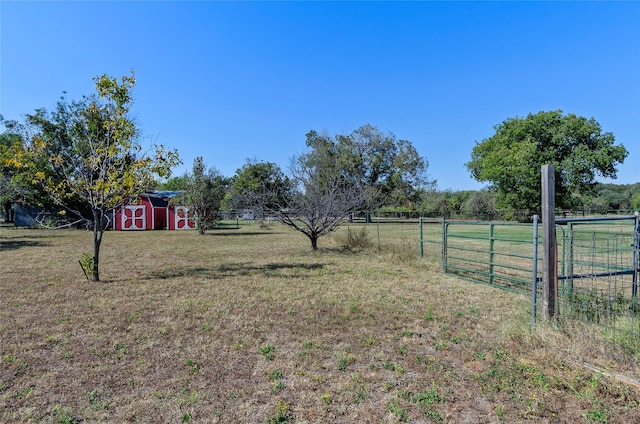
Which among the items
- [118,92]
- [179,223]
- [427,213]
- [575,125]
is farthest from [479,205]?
[118,92]

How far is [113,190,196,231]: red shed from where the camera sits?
27.7 meters

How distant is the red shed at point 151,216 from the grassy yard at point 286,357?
22.4m

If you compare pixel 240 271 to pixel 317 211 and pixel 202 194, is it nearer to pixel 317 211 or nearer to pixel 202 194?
pixel 317 211

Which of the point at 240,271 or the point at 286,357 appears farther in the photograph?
the point at 240,271

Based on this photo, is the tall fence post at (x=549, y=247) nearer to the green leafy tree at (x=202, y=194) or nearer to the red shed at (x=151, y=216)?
the green leafy tree at (x=202, y=194)

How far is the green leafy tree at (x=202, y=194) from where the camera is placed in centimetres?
2169

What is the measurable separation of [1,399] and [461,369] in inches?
161

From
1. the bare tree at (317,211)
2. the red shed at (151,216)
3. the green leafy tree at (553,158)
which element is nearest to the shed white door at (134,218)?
the red shed at (151,216)

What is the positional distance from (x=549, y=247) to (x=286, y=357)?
3251 millimetres

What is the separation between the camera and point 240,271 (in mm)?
8953

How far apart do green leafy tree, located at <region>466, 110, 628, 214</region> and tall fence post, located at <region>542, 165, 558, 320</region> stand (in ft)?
102

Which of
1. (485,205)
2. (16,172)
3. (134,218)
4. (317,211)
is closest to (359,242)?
(317,211)

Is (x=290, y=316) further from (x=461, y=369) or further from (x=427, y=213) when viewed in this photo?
(x=427, y=213)

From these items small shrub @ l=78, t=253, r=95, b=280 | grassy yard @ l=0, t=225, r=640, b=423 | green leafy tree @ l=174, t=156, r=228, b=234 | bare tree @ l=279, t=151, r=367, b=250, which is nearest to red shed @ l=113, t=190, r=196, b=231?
green leafy tree @ l=174, t=156, r=228, b=234
